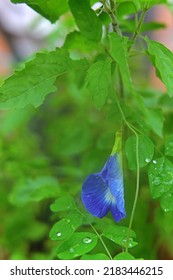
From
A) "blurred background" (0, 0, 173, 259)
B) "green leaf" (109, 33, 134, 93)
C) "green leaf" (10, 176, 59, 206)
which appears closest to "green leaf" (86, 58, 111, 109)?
"green leaf" (109, 33, 134, 93)

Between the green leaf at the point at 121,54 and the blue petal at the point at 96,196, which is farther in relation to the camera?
the blue petal at the point at 96,196

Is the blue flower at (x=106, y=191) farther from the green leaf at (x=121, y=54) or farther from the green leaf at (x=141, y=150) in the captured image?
the green leaf at (x=121, y=54)

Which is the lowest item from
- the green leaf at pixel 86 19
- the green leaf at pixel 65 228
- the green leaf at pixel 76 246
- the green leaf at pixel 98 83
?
the green leaf at pixel 76 246

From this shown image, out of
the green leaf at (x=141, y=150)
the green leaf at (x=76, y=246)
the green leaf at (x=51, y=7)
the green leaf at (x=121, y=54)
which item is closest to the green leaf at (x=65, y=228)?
the green leaf at (x=76, y=246)

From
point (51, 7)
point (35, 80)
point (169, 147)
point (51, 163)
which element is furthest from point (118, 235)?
point (51, 163)

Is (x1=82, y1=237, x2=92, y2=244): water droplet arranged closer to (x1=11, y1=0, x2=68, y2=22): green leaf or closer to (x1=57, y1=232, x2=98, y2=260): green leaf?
(x1=57, y1=232, x2=98, y2=260): green leaf
